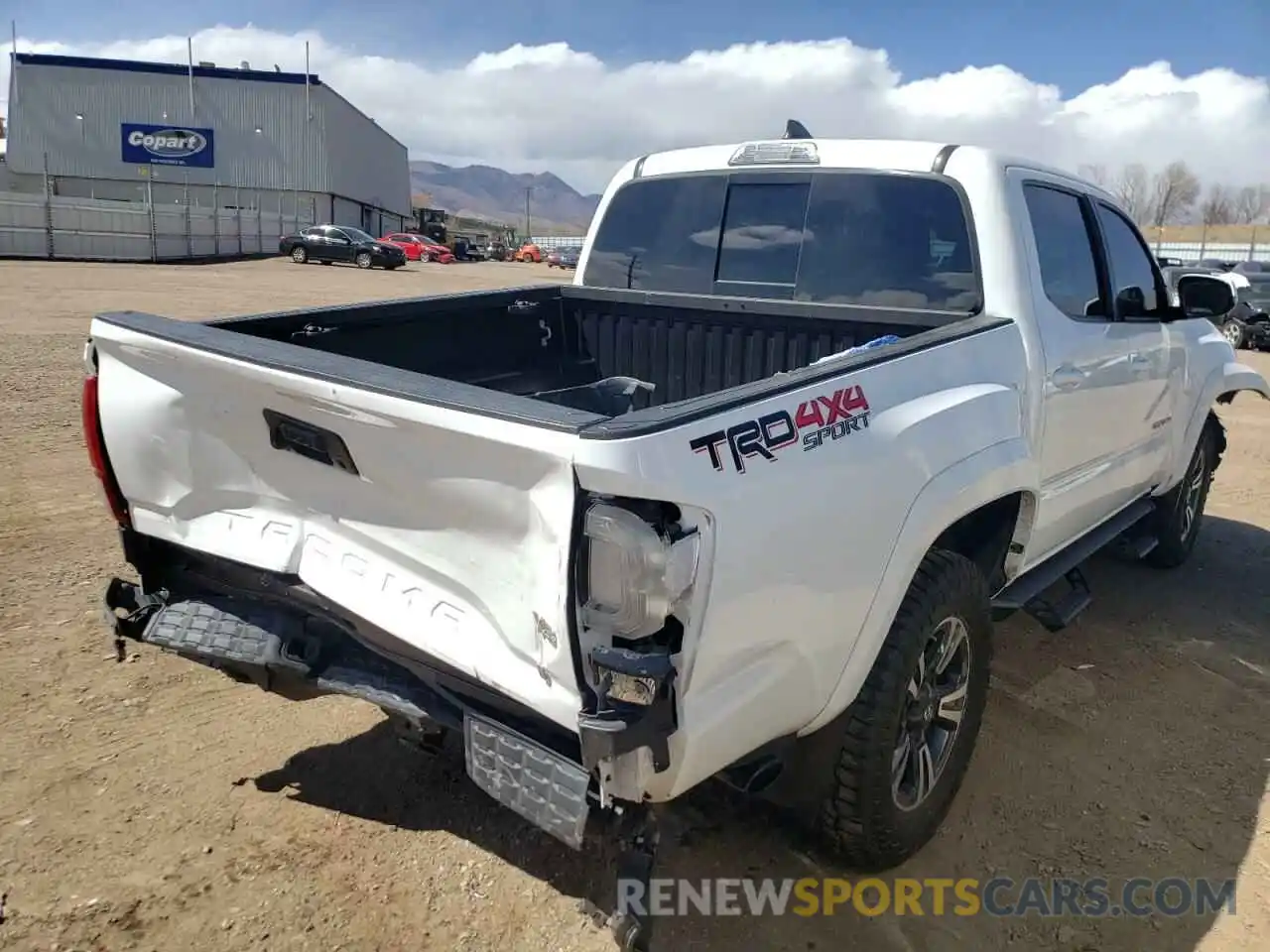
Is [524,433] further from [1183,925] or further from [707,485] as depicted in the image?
[1183,925]

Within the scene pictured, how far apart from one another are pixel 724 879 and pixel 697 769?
941 millimetres

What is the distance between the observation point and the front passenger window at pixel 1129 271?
4.14 metres

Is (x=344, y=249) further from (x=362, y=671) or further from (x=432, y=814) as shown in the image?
(x=362, y=671)

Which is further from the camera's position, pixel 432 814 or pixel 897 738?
pixel 432 814

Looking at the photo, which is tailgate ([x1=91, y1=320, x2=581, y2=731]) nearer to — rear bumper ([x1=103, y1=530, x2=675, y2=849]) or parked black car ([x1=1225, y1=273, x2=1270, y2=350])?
rear bumper ([x1=103, y1=530, x2=675, y2=849])

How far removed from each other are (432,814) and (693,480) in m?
1.73

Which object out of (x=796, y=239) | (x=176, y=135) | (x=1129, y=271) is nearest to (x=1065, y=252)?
(x=1129, y=271)

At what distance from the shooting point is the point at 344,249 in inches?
1486

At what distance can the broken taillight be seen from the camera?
2.90 metres

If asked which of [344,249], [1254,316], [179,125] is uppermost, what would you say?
[179,125]

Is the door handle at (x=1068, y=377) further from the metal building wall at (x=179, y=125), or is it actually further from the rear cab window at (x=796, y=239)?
the metal building wall at (x=179, y=125)

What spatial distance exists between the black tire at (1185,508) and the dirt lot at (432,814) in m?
0.68

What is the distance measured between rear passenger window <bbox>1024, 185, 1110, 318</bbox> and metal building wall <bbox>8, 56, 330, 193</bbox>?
51.3 m

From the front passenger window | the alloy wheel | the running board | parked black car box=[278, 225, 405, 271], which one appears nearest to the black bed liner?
the alloy wheel
